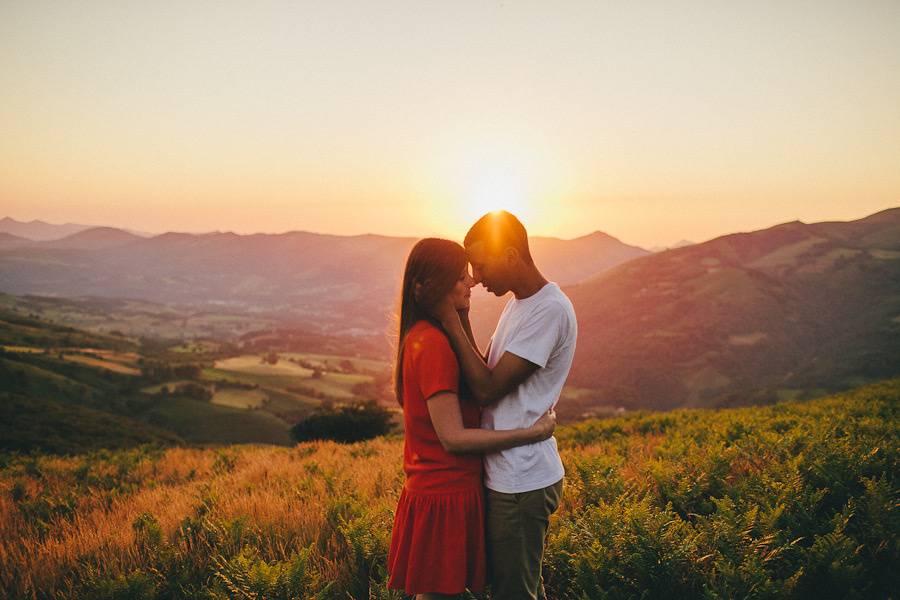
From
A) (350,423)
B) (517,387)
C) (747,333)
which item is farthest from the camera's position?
(747,333)

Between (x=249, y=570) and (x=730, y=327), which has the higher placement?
(x=249, y=570)

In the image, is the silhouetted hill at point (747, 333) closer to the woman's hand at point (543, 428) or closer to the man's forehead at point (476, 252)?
the woman's hand at point (543, 428)

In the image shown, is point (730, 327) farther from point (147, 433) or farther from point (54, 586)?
point (54, 586)

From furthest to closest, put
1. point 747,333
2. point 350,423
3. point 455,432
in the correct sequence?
1. point 747,333
2. point 350,423
3. point 455,432

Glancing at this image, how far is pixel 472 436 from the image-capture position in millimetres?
2824

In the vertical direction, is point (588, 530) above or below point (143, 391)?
above

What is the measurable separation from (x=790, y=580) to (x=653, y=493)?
276 cm

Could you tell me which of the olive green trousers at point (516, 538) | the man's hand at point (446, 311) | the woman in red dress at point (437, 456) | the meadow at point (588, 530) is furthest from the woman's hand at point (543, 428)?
the meadow at point (588, 530)

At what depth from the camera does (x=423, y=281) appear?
9.80 ft

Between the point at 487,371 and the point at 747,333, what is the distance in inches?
7122

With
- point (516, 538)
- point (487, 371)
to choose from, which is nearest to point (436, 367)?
point (487, 371)

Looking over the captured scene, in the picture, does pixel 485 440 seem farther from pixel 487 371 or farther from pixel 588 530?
pixel 588 530

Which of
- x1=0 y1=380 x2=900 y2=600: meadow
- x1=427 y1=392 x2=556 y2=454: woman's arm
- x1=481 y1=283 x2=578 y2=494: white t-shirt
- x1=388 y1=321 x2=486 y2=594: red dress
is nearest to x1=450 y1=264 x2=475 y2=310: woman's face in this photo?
x1=388 y1=321 x2=486 y2=594: red dress

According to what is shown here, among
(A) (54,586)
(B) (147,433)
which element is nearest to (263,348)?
(B) (147,433)
